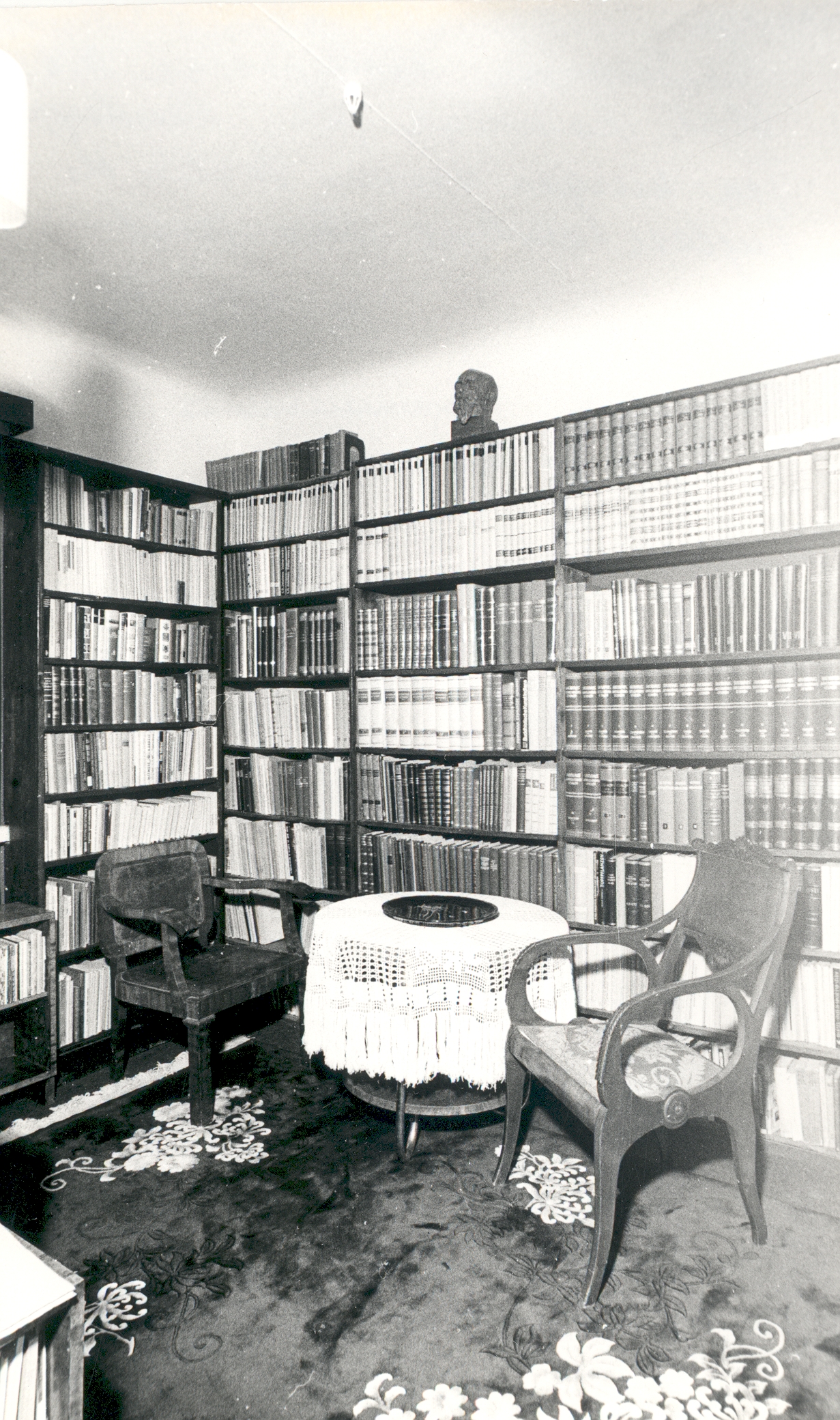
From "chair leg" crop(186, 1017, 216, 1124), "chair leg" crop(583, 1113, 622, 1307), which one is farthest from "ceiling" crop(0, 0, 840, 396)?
"chair leg" crop(186, 1017, 216, 1124)

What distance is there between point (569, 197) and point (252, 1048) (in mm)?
3325

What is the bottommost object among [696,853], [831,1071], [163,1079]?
[163,1079]

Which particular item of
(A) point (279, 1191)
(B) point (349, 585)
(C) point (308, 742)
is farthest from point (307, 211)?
(A) point (279, 1191)

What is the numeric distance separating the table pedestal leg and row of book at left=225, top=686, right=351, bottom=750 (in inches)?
58.1

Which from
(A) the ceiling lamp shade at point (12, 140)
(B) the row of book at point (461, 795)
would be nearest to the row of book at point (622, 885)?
(B) the row of book at point (461, 795)

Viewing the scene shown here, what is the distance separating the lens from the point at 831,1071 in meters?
2.65

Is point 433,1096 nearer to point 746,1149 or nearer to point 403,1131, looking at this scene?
point 403,1131

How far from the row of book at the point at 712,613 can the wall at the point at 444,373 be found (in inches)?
32.8

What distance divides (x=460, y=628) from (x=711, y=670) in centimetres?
97

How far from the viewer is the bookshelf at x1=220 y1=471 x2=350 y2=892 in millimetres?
3641

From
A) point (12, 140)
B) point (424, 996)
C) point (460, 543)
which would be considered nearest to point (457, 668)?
point (460, 543)

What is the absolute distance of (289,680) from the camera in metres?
3.86

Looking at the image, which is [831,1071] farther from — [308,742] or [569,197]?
[569,197]

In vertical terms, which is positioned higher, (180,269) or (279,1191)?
(180,269)
